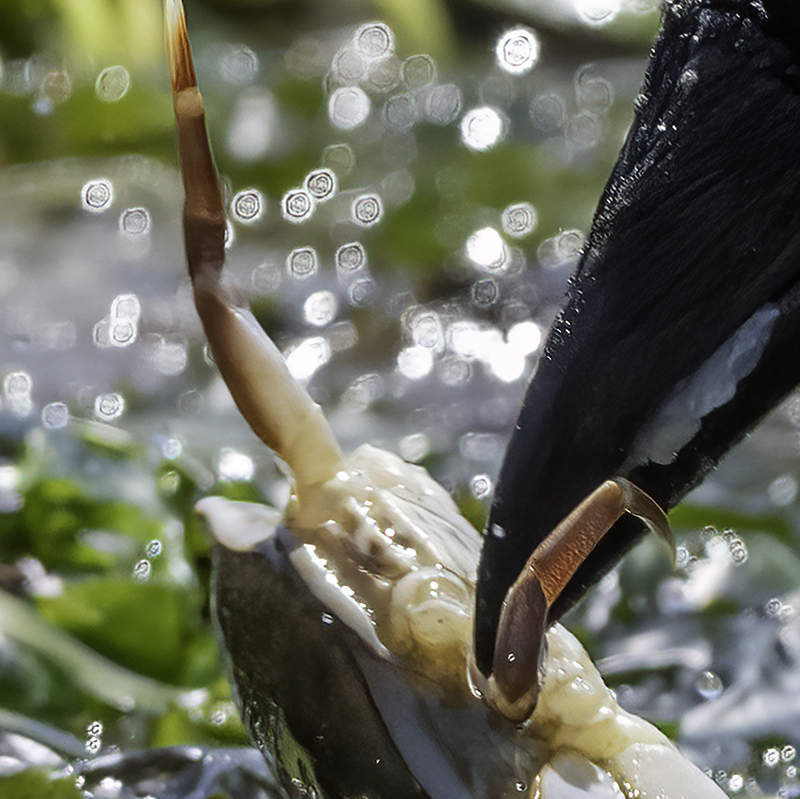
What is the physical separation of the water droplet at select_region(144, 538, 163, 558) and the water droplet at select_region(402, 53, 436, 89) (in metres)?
0.90

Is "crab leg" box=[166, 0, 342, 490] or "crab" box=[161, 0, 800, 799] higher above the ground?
"crab leg" box=[166, 0, 342, 490]

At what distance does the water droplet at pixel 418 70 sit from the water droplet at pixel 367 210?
0.92 feet

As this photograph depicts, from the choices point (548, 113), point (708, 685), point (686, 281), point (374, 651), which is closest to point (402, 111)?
point (548, 113)

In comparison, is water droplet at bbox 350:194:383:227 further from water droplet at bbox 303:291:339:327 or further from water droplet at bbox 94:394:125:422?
water droplet at bbox 94:394:125:422

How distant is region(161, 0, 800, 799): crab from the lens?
20.1 inches

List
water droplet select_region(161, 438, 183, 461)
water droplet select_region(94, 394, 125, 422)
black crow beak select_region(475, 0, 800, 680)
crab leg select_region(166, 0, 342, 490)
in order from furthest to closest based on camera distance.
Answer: water droplet select_region(94, 394, 125, 422), water droplet select_region(161, 438, 183, 461), crab leg select_region(166, 0, 342, 490), black crow beak select_region(475, 0, 800, 680)

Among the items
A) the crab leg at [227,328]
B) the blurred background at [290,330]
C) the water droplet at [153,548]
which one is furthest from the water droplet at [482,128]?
Answer: the crab leg at [227,328]

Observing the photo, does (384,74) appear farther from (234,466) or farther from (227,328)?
(227,328)

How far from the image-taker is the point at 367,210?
1346 millimetres

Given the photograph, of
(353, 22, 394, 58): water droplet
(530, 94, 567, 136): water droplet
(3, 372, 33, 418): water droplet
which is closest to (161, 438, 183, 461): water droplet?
(3, 372, 33, 418): water droplet

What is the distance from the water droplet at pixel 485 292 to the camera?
1191 mm

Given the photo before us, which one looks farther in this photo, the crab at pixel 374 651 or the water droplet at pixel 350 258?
the water droplet at pixel 350 258

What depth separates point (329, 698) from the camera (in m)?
0.53

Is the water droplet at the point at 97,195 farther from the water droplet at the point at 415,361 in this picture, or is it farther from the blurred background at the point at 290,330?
the water droplet at the point at 415,361
